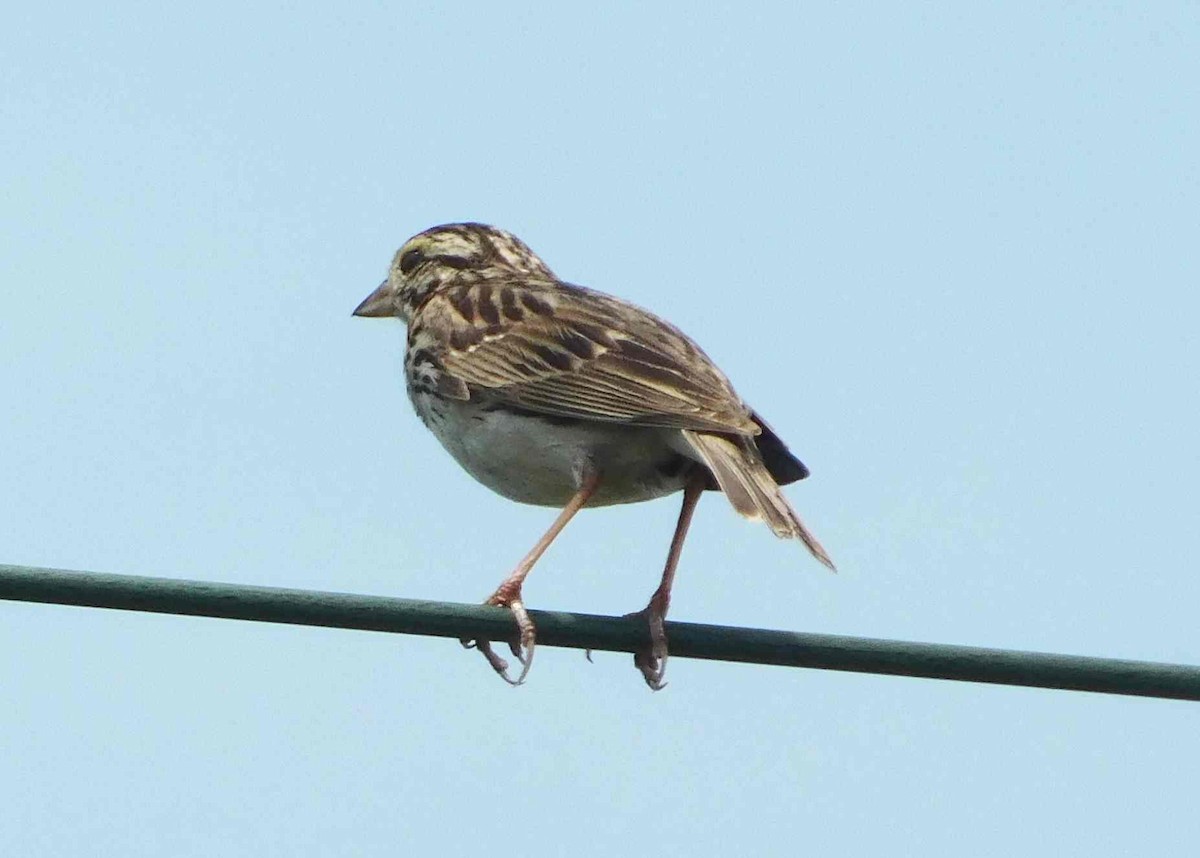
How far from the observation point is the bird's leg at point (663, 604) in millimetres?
9430

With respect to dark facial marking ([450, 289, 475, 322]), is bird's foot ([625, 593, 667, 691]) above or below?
below

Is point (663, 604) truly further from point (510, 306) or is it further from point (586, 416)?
point (510, 306)

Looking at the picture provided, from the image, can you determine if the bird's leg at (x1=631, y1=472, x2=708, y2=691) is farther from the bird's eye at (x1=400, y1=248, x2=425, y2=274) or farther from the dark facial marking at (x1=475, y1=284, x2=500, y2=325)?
the bird's eye at (x1=400, y1=248, x2=425, y2=274)

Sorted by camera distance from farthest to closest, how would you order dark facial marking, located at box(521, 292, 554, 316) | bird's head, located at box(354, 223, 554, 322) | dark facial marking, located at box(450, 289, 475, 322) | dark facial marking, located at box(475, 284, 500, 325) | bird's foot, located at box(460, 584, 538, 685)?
bird's head, located at box(354, 223, 554, 322) → dark facial marking, located at box(450, 289, 475, 322) → dark facial marking, located at box(475, 284, 500, 325) → dark facial marking, located at box(521, 292, 554, 316) → bird's foot, located at box(460, 584, 538, 685)

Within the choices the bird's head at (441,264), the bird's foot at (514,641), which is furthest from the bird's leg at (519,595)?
the bird's head at (441,264)

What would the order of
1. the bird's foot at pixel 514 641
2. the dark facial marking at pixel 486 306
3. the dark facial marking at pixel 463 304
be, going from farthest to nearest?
the dark facial marking at pixel 463 304, the dark facial marking at pixel 486 306, the bird's foot at pixel 514 641

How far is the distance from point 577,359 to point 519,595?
5.05 feet

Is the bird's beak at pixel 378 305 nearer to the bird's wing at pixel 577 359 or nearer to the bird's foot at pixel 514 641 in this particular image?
the bird's wing at pixel 577 359

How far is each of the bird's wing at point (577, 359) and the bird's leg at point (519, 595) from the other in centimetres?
42

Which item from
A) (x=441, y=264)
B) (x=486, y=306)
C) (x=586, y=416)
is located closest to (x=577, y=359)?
(x=586, y=416)

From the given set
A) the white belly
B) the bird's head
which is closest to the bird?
the white belly

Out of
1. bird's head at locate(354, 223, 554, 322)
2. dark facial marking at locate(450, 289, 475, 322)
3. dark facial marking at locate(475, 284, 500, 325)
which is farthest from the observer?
bird's head at locate(354, 223, 554, 322)

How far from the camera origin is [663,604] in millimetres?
10516

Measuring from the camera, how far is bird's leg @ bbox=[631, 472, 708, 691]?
943 centimetres
